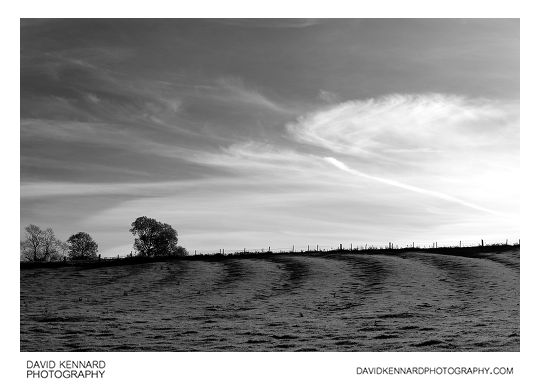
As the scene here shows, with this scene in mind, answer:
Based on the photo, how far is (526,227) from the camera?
2217 cm

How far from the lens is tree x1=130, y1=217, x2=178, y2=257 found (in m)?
98.3

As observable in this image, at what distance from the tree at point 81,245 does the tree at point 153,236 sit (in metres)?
10.0

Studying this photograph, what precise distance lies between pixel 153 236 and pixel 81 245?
15.4 metres

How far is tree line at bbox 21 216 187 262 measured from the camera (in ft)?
298

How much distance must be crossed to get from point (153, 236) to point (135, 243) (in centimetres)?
383

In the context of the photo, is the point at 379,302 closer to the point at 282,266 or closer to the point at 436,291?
the point at 436,291

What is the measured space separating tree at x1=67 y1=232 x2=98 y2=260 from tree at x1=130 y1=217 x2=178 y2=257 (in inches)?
394

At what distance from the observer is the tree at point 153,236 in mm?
98312

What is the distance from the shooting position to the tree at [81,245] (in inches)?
4011

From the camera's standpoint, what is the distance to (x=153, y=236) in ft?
325

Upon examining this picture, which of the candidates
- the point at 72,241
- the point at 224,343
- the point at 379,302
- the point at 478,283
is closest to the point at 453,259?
the point at 478,283

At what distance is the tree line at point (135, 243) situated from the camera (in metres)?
90.9

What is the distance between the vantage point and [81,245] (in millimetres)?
102438
